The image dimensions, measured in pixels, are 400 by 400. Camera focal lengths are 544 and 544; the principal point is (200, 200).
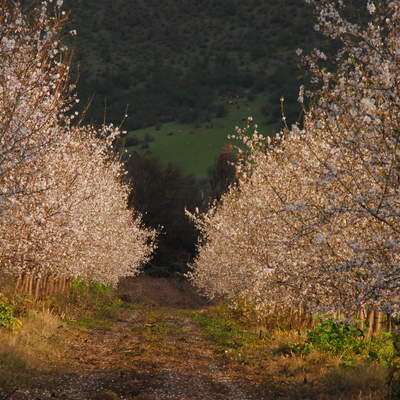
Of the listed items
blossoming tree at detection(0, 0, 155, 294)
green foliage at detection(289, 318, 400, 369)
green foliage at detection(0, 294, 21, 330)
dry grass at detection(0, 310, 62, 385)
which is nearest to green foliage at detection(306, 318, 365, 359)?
green foliage at detection(289, 318, 400, 369)

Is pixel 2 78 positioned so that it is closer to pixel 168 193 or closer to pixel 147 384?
pixel 147 384

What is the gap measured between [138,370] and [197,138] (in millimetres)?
103682

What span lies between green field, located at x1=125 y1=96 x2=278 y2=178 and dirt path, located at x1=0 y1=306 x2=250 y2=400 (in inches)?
2969

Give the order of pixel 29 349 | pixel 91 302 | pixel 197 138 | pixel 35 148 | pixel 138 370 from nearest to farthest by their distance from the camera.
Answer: pixel 35 148 → pixel 138 370 → pixel 29 349 → pixel 91 302 → pixel 197 138

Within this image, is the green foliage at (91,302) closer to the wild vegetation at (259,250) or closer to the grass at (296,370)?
the wild vegetation at (259,250)

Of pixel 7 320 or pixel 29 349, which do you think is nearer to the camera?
pixel 29 349

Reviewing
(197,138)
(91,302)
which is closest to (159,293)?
(91,302)

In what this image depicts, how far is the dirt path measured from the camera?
1193 cm

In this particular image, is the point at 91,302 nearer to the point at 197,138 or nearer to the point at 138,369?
the point at 138,369

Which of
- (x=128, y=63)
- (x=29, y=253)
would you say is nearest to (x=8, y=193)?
(x=29, y=253)

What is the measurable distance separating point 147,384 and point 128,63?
123 metres

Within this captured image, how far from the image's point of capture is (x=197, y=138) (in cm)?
11688

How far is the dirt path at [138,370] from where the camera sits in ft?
39.1

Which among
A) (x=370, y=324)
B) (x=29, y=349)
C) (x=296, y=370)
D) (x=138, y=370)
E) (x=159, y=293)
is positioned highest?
(x=159, y=293)
